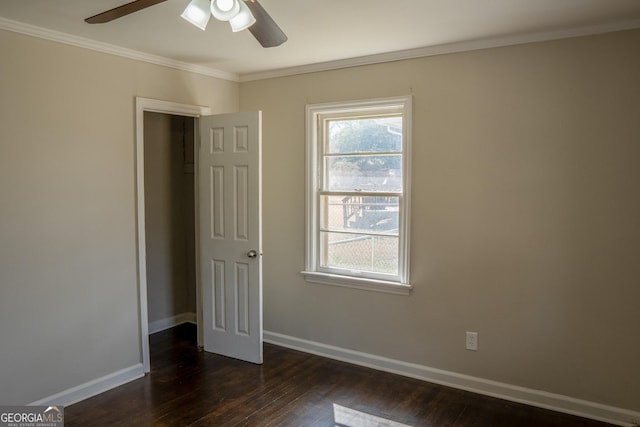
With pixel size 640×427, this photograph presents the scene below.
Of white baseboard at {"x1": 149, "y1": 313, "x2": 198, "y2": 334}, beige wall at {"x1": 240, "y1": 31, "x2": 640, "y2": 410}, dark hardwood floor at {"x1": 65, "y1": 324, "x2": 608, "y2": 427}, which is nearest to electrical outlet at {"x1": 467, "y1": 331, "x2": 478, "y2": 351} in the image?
beige wall at {"x1": 240, "y1": 31, "x2": 640, "y2": 410}

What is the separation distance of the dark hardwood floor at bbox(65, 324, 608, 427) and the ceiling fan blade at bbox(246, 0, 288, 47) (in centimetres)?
219

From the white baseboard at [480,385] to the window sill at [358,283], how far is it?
530 millimetres

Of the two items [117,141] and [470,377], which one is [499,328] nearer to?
[470,377]

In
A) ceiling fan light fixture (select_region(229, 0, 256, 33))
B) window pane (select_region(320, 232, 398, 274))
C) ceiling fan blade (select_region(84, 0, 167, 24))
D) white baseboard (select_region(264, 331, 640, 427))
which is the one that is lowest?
white baseboard (select_region(264, 331, 640, 427))

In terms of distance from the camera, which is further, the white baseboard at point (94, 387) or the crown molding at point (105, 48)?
the white baseboard at point (94, 387)

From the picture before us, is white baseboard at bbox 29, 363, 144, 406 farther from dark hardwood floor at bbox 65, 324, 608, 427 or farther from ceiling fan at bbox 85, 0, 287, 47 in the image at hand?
ceiling fan at bbox 85, 0, 287, 47

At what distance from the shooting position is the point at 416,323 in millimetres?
3416

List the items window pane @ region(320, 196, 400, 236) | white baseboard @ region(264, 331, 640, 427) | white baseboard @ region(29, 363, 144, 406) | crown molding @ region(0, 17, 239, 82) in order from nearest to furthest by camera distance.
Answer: crown molding @ region(0, 17, 239, 82), white baseboard @ region(264, 331, 640, 427), white baseboard @ region(29, 363, 144, 406), window pane @ region(320, 196, 400, 236)

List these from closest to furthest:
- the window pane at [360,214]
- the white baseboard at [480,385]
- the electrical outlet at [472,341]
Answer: the white baseboard at [480,385] < the electrical outlet at [472,341] < the window pane at [360,214]

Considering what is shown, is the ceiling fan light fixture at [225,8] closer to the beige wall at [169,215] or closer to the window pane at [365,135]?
the window pane at [365,135]

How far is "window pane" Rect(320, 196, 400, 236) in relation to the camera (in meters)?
3.53

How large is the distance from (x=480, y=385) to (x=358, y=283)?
113 cm

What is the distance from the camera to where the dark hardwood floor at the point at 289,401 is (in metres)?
2.81

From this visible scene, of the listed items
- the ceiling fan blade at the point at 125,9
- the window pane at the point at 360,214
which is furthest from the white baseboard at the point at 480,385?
the ceiling fan blade at the point at 125,9
